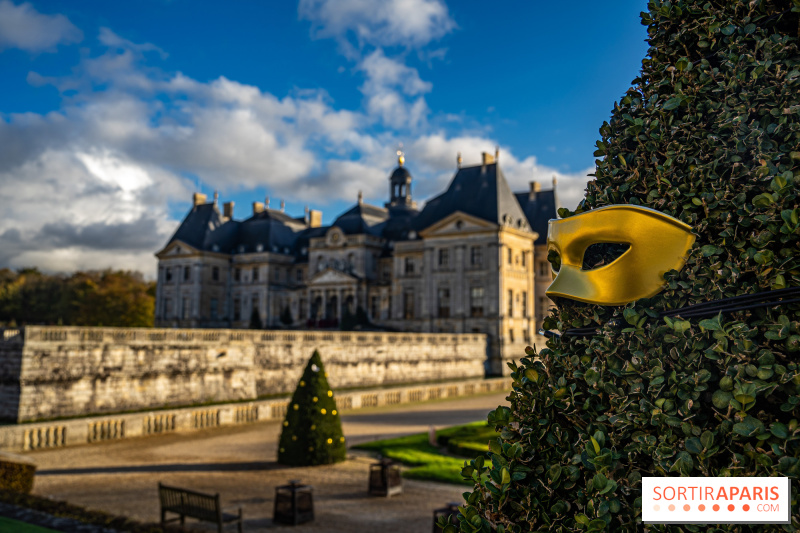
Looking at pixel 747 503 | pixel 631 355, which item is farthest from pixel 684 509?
pixel 631 355

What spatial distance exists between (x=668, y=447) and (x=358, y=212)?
56563mm

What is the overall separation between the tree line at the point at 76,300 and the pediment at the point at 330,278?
1745 centimetres

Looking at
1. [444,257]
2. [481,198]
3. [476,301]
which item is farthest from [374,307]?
[481,198]

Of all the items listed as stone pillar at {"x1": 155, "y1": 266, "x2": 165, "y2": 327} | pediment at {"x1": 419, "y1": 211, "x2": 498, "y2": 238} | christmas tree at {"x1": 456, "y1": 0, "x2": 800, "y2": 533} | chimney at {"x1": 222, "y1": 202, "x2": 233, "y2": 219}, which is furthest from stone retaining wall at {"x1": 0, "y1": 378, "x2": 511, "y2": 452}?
chimney at {"x1": 222, "y1": 202, "x2": 233, "y2": 219}

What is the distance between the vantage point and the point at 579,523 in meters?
1.94

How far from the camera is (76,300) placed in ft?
215

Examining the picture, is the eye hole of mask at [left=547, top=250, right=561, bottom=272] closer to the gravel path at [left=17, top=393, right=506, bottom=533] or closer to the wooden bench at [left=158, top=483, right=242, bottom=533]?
the wooden bench at [left=158, top=483, right=242, bottom=533]

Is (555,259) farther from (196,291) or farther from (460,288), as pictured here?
(196,291)

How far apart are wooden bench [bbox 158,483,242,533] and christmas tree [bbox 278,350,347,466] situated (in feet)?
17.0

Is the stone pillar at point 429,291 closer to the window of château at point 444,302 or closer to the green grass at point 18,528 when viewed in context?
the window of château at point 444,302

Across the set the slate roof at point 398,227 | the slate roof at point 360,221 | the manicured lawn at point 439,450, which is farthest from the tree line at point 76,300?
the manicured lawn at point 439,450

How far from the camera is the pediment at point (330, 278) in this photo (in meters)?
54.9

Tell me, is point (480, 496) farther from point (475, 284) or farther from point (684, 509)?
point (475, 284)

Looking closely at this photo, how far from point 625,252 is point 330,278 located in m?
54.2
